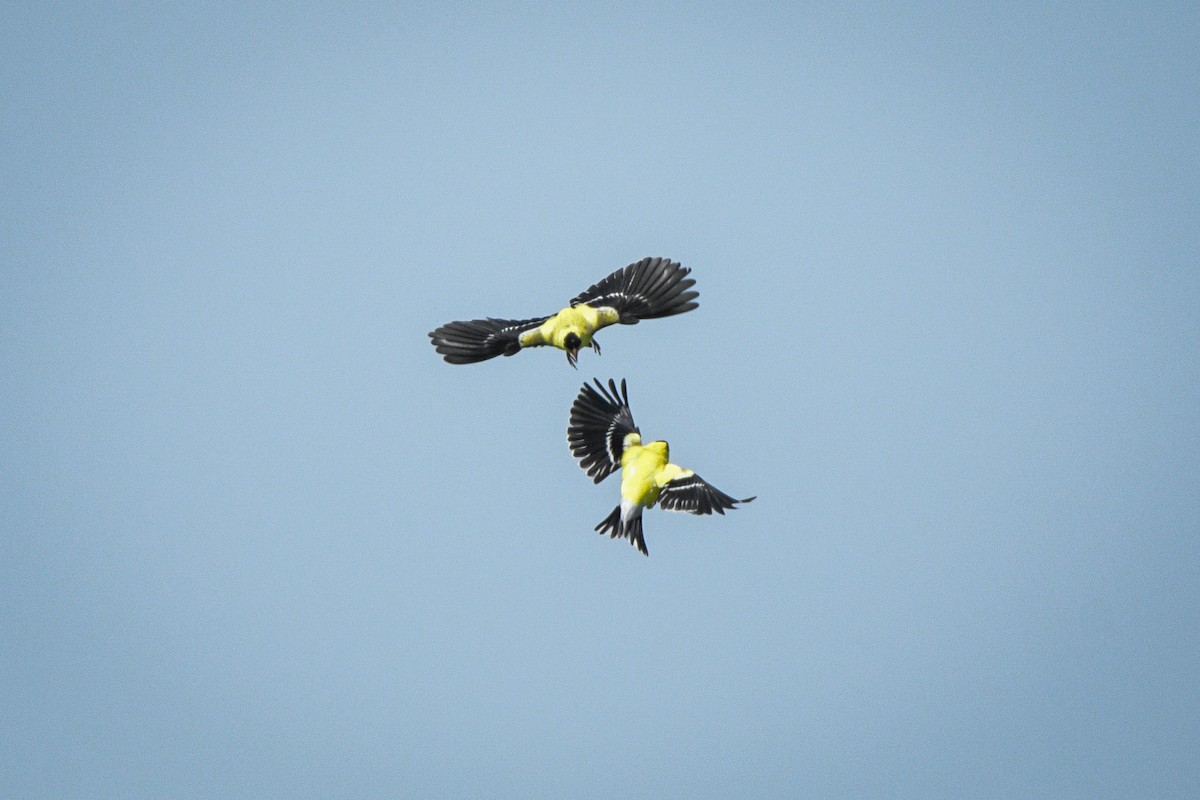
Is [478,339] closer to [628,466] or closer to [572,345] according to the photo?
[572,345]

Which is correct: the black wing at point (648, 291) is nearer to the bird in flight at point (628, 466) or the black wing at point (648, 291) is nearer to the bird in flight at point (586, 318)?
the bird in flight at point (586, 318)

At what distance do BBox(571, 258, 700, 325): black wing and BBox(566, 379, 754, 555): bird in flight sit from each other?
4.41ft

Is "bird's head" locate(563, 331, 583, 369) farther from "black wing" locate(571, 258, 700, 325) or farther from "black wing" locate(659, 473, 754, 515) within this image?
"black wing" locate(659, 473, 754, 515)

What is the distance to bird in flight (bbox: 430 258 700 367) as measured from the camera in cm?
2523

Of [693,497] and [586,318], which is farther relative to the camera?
[586,318]

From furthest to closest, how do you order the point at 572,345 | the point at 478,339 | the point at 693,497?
1. the point at 478,339
2. the point at 572,345
3. the point at 693,497

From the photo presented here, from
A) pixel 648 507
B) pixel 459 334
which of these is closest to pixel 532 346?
pixel 459 334

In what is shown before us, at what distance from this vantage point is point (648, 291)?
25.5m

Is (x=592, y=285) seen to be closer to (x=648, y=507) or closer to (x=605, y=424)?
(x=605, y=424)

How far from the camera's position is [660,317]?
83.1ft

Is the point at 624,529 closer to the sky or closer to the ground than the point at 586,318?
closer to the ground

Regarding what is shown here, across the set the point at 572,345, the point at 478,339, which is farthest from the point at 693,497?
the point at 478,339

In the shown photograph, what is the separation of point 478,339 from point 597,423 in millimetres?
2696

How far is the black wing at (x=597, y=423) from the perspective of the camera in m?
25.0
